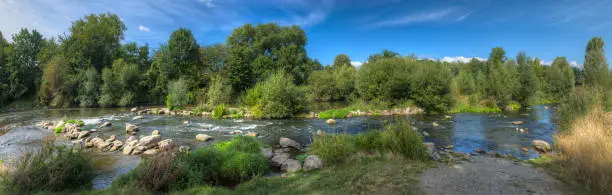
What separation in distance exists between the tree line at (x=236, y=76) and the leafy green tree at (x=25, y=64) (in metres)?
0.13

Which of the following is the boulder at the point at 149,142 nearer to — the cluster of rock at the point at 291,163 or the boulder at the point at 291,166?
the cluster of rock at the point at 291,163

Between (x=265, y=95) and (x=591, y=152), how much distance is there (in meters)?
20.8

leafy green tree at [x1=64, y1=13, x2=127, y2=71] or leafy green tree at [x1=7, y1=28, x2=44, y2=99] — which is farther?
leafy green tree at [x1=64, y1=13, x2=127, y2=71]

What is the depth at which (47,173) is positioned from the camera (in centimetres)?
543

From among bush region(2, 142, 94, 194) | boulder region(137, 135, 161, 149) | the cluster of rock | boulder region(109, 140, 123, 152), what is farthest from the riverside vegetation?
boulder region(137, 135, 161, 149)

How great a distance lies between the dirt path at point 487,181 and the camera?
5352 millimetres

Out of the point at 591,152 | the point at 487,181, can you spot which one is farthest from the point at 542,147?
the point at 487,181

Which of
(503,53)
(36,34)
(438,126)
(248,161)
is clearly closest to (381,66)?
(438,126)

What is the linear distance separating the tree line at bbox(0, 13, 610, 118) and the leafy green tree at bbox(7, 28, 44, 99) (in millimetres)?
131

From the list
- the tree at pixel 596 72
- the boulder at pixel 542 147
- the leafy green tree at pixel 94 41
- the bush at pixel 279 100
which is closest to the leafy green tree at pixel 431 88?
the tree at pixel 596 72

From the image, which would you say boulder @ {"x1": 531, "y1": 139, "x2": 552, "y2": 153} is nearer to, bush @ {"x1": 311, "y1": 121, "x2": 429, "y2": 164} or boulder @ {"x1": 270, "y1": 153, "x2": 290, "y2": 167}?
bush @ {"x1": 311, "y1": 121, "x2": 429, "y2": 164}

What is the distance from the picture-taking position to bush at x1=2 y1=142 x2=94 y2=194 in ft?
16.9

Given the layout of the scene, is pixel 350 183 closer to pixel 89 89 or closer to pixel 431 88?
pixel 431 88

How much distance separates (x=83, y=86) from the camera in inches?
1518
